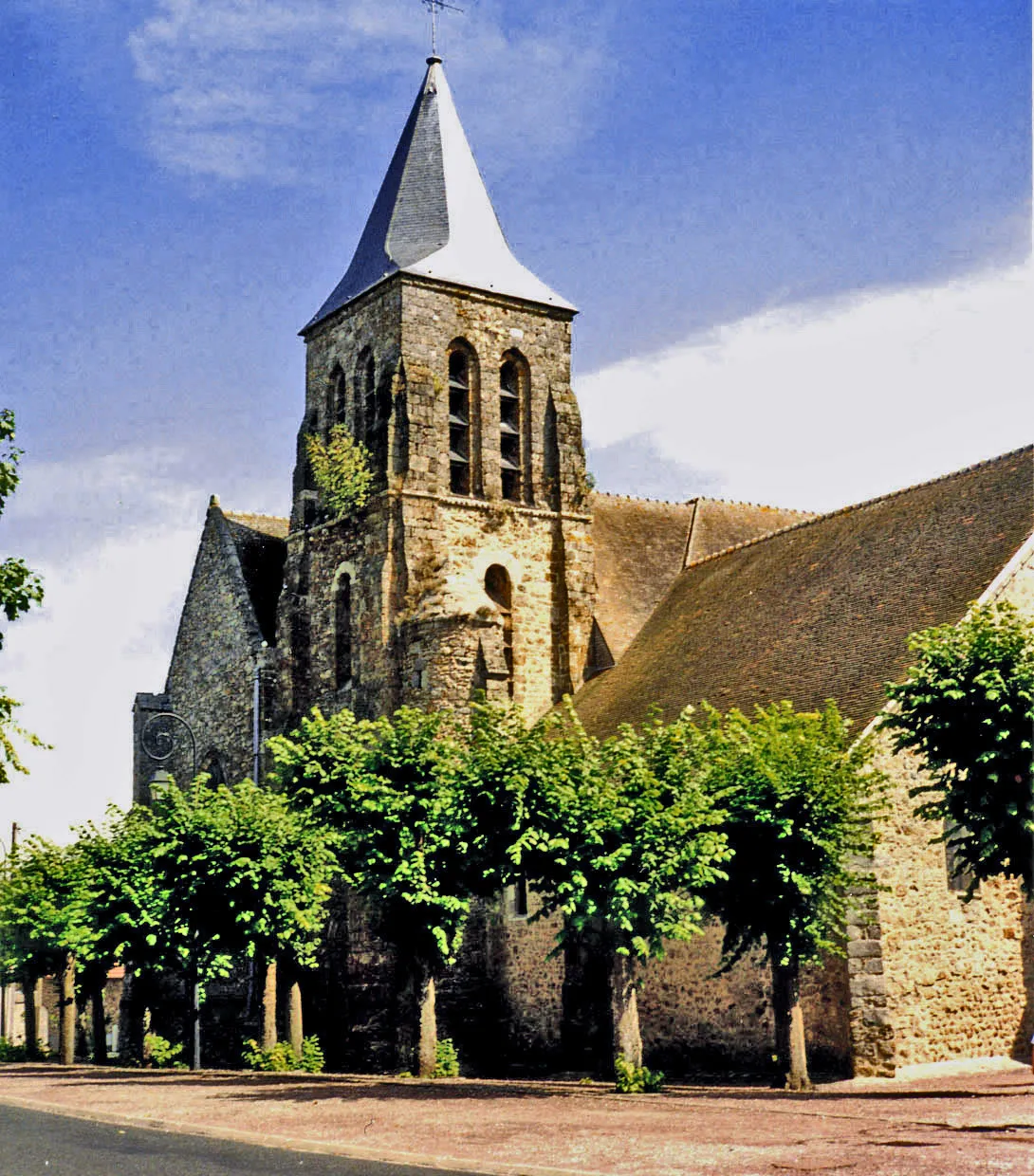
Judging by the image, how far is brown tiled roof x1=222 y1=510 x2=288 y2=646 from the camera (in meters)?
34.4

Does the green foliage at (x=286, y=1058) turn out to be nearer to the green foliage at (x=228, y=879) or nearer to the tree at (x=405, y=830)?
the green foliage at (x=228, y=879)

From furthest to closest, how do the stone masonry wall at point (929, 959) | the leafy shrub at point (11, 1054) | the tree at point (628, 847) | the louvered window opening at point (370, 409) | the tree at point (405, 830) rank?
the leafy shrub at point (11, 1054) < the louvered window opening at point (370, 409) < the tree at point (405, 830) < the stone masonry wall at point (929, 959) < the tree at point (628, 847)

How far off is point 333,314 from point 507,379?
402 cm

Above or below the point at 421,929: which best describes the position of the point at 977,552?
above

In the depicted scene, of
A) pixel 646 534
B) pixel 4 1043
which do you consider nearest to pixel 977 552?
pixel 646 534

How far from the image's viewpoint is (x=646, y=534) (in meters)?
33.3

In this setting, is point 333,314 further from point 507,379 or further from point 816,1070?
point 816,1070

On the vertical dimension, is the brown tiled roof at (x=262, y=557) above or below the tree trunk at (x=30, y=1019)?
above

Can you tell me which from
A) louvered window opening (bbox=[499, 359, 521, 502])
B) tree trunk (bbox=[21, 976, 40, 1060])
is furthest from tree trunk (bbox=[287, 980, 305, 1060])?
louvered window opening (bbox=[499, 359, 521, 502])

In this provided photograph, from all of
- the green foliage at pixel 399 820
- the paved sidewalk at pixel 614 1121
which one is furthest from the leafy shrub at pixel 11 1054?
the green foliage at pixel 399 820

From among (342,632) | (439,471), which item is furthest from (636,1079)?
(439,471)

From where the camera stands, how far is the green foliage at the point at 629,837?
18.3 m

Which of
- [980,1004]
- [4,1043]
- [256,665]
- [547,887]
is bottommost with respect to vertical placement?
[4,1043]

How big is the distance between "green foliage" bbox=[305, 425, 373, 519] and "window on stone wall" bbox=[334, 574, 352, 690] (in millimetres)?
1532
